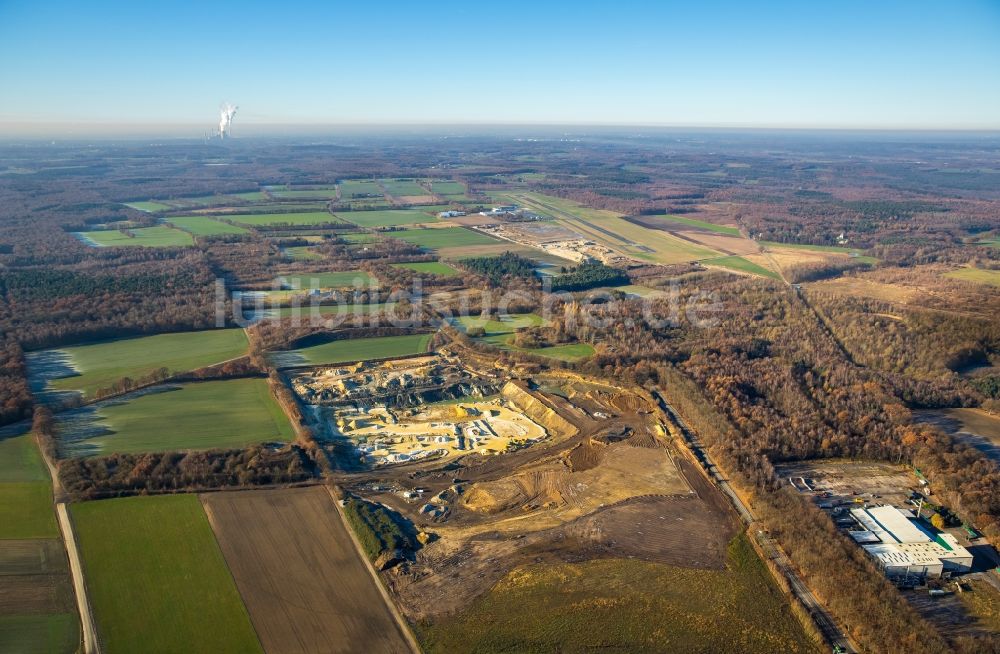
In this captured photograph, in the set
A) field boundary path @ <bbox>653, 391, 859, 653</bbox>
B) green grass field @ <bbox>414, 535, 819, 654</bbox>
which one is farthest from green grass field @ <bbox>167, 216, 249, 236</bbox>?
green grass field @ <bbox>414, 535, 819, 654</bbox>

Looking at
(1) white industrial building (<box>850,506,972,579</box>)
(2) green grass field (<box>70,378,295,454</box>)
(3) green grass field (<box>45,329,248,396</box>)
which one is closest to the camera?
(1) white industrial building (<box>850,506,972,579</box>)

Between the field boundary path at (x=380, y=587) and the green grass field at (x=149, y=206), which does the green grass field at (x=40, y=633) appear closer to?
the field boundary path at (x=380, y=587)

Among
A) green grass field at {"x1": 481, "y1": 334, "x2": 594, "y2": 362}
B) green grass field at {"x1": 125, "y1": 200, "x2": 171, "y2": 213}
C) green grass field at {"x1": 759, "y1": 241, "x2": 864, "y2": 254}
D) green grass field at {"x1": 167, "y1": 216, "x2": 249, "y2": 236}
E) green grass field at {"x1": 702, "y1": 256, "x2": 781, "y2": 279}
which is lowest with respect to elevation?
green grass field at {"x1": 481, "y1": 334, "x2": 594, "y2": 362}

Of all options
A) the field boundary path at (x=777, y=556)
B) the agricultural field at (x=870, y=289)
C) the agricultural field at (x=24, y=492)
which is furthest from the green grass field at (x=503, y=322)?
the agricultural field at (x=870, y=289)

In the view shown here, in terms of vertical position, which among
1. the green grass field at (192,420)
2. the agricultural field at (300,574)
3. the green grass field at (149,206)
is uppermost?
the green grass field at (149,206)

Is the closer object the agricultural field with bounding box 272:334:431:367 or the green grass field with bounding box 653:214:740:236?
the agricultural field with bounding box 272:334:431:367

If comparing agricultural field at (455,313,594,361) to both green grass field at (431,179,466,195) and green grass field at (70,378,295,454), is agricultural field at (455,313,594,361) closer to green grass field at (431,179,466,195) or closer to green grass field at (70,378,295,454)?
green grass field at (70,378,295,454)

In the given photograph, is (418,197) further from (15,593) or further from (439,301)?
(15,593)
